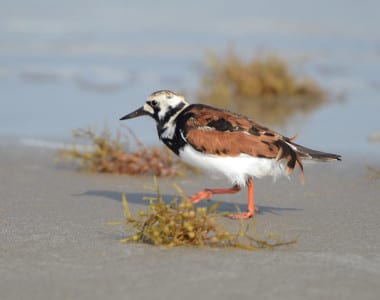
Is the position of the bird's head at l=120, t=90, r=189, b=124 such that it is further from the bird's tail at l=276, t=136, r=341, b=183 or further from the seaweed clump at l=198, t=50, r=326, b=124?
the seaweed clump at l=198, t=50, r=326, b=124

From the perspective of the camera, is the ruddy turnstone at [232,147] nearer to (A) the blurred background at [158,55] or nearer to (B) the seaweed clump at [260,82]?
(A) the blurred background at [158,55]

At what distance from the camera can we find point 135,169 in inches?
272

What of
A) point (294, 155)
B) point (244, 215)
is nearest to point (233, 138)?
point (294, 155)

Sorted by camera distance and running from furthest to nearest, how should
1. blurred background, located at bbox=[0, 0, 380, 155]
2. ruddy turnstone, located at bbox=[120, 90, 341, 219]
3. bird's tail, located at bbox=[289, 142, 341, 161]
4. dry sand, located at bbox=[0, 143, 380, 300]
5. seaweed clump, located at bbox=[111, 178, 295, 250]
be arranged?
blurred background, located at bbox=[0, 0, 380, 155]
bird's tail, located at bbox=[289, 142, 341, 161]
ruddy turnstone, located at bbox=[120, 90, 341, 219]
seaweed clump, located at bbox=[111, 178, 295, 250]
dry sand, located at bbox=[0, 143, 380, 300]

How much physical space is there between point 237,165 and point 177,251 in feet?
3.85

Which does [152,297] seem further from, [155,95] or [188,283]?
[155,95]

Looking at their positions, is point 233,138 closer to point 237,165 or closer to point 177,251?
point 237,165

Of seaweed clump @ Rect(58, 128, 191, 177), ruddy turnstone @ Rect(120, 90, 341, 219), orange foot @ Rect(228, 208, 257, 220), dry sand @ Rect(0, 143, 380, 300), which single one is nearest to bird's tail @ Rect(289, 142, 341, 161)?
ruddy turnstone @ Rect(120, 90, 341, 219)

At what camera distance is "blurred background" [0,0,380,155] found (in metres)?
9.63

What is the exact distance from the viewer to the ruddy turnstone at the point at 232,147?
17.0 feet

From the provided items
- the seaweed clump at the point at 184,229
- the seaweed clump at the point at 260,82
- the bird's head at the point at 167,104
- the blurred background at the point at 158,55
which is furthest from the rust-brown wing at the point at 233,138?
the seaweed clump at the point at 260,82

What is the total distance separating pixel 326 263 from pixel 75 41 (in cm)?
1645

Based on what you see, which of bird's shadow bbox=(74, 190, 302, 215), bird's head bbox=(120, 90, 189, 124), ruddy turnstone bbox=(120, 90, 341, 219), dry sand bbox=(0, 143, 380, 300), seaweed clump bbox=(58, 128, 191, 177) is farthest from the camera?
seaweed clump bbox=(58, 128, 191, 177)

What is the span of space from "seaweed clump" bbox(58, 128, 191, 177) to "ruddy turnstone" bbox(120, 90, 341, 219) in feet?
4.82
